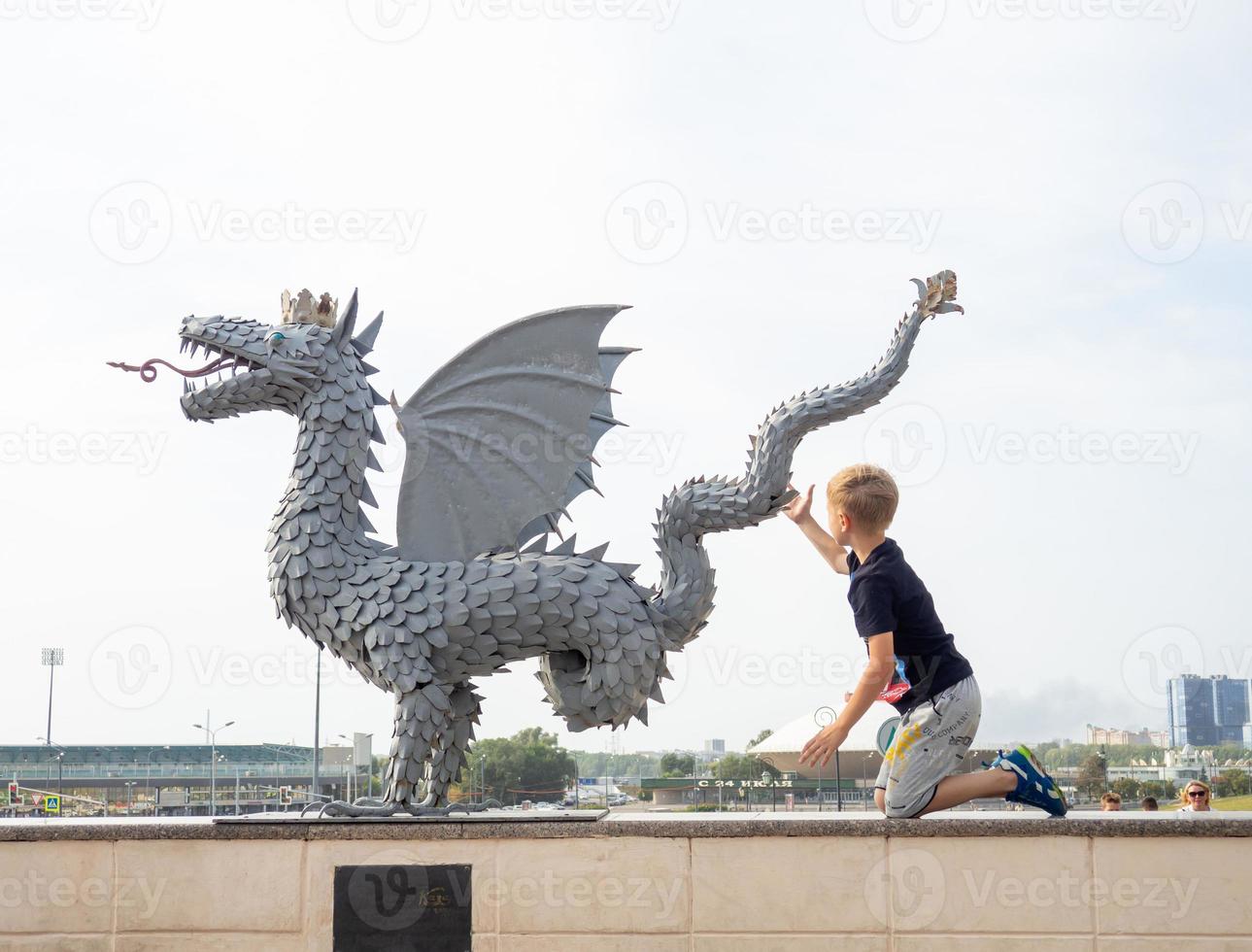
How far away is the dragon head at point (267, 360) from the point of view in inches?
219

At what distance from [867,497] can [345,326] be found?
105 inches

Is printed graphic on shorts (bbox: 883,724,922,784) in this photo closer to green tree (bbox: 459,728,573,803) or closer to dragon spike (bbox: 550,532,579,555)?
dragon spike (bbox: 550,532,579,555)

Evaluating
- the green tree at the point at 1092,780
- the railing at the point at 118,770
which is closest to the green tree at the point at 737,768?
the green tree at the point at 1092,780

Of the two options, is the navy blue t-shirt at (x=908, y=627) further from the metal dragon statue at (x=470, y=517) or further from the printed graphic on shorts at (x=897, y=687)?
the metal dragon statue at (x=470, y=517)

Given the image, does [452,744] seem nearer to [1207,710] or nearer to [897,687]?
[897,687]

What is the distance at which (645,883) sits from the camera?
4457 millimetres

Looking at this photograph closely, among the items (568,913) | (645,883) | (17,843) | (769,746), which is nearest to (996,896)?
(645,883)

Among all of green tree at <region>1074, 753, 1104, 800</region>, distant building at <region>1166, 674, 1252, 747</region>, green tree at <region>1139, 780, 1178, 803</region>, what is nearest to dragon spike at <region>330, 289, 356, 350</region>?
distant building at <region>1166, 674, 1252, 747</region>

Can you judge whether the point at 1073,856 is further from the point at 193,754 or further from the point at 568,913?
the point at 193,754

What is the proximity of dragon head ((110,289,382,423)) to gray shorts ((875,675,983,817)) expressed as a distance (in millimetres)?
3058

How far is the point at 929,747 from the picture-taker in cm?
447

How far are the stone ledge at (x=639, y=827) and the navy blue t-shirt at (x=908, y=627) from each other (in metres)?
0.50

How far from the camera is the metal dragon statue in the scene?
525cm

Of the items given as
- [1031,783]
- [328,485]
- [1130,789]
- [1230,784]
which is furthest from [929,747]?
[1230,784]
